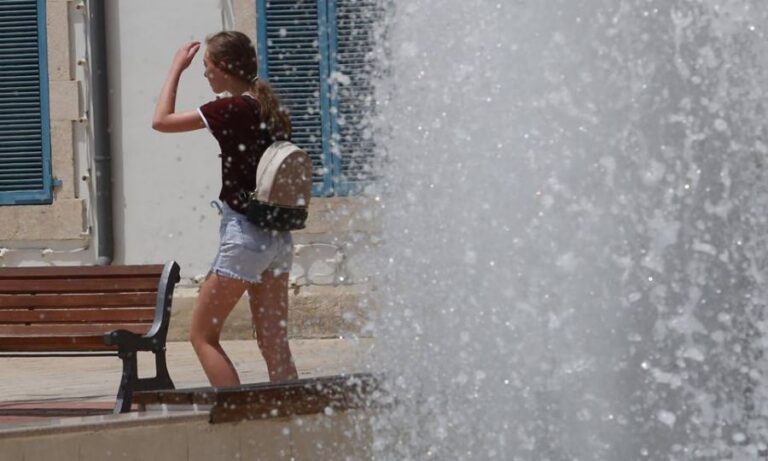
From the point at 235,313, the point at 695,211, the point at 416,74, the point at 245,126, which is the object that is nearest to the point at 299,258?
the point at 235,313

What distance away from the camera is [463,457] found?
5117 millimetres

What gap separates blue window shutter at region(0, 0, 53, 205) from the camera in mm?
12000

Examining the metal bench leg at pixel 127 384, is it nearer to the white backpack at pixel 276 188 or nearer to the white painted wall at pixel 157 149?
the white backpack at pixel 276 188

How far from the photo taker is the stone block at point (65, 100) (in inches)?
470

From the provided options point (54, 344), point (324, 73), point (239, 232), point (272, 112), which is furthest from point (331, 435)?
point (324, 73)

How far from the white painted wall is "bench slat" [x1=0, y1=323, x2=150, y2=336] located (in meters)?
4.54

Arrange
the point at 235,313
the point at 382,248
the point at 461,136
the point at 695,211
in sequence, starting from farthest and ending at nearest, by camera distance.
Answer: the point at 235,313 < the point at 382,248 < the point at 461,136 < the point at 695,211

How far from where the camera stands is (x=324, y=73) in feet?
37.9

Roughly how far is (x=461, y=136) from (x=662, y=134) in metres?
0.66

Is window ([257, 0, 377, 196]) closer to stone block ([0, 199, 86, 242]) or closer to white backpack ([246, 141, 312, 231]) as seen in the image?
stone block ([0, 199, 86, 242])

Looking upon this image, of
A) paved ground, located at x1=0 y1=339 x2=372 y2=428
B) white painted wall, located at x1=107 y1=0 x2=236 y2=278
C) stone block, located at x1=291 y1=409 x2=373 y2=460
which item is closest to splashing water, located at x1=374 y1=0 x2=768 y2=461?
stone block, located at x1=291 y1=409 x2=373 y2=460

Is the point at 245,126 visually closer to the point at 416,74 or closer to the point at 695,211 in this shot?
the point at 416,74

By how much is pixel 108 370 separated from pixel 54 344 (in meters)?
2.94

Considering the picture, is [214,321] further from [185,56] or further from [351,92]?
[351,92]
